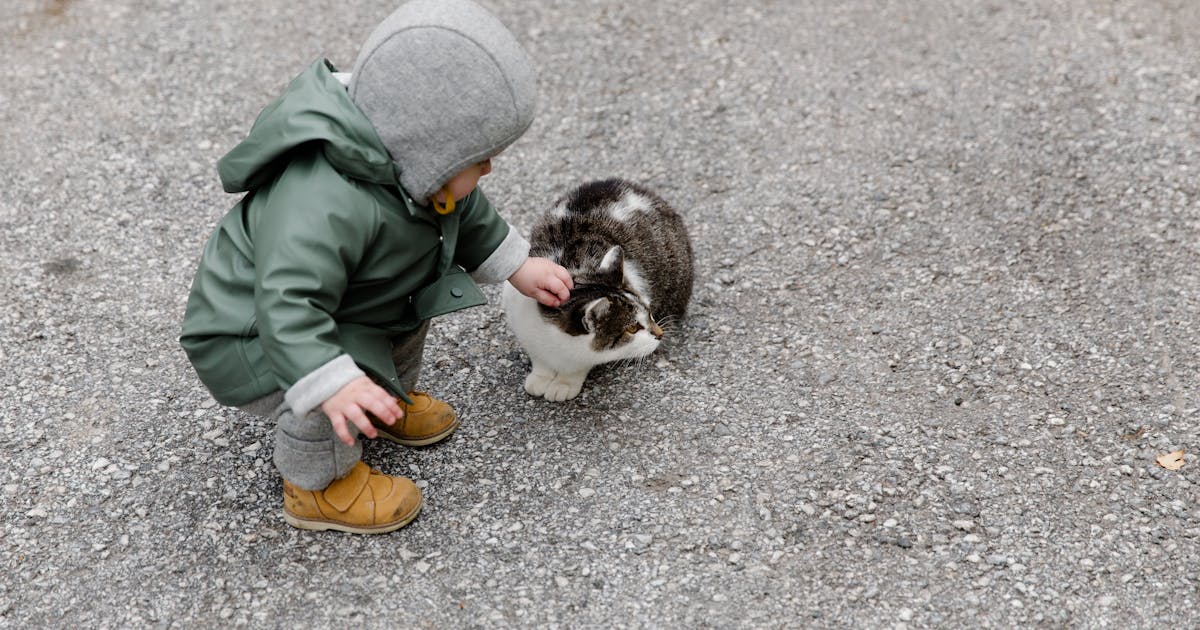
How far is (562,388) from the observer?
130 inches

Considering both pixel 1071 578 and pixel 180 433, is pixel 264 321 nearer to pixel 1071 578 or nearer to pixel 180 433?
pixel 180 433

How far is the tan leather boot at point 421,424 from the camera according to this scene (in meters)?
3.09

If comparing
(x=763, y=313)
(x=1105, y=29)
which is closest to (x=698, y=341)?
(x=763, y=313)

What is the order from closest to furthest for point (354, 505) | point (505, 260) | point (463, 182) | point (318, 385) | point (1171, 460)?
point (318, 385), point (463, 182), point (354, 505), point (505, 260), point (1171, 460)

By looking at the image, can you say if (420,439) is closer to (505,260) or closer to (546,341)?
(546,341)

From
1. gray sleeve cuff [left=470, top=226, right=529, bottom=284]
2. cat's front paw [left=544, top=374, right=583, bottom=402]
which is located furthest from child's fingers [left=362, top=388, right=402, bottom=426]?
cat's front paw [left=544, top=374, right=583, bottom=402]

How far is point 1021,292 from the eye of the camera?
365 cm

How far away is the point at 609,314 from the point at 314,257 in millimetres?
1023

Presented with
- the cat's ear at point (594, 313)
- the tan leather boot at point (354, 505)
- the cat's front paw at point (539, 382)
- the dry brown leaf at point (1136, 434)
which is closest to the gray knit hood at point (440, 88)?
the cat's ear at point (594, 313)

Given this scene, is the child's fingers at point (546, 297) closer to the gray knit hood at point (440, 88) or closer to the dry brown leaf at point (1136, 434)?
the gray knit hood at point (440, 88)

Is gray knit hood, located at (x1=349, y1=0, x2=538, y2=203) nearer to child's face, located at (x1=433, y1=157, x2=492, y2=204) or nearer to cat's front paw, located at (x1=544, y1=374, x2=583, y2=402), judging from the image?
child's face, located at (x1=433, y1=157, x2=492, y2=204)

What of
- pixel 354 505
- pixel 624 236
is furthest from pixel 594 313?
pixel 354 505

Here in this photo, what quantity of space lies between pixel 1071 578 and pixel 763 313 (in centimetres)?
136

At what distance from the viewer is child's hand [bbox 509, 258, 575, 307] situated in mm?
2928
